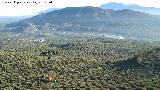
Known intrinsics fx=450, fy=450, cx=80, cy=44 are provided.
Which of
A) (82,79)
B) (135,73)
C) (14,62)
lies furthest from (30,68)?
(135,73)

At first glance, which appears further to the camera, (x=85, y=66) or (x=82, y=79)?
(x=85, y=66)

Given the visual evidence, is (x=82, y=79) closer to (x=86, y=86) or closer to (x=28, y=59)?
(x=86, y=86)

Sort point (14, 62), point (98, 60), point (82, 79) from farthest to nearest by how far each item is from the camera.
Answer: point (98, 60) → point (14, 62) → point (82, 79)

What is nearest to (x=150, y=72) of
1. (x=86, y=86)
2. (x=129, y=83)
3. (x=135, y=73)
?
(x=135, y=73)

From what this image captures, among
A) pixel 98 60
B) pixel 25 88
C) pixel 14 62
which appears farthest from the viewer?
pixel 98 60

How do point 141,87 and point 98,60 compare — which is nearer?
point 141,87

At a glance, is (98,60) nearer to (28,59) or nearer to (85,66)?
(85,66)

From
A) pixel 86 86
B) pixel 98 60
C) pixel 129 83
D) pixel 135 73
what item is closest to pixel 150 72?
pixel 135 73

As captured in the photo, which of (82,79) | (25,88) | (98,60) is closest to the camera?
(25,88)

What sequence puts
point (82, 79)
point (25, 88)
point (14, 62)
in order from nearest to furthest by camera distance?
point (25, 88), point (82, 79), point (14, 62)
